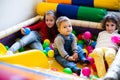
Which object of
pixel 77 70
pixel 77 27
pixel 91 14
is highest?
pixel 91 14

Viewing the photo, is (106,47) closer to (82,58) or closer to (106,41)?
(106,41)

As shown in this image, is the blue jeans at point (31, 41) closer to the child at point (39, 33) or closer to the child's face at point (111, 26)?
the child at point (39, 33)

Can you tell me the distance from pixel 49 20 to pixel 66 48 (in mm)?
370

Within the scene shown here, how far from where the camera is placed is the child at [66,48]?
5.21ft

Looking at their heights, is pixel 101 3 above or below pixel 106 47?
above

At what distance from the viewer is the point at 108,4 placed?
200 centimetres

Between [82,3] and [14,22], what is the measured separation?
0.67 meters

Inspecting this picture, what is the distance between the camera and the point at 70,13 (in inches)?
81.2

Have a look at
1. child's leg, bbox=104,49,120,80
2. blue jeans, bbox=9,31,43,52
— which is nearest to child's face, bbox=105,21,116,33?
blue jeans, bbox=9,31,43,52

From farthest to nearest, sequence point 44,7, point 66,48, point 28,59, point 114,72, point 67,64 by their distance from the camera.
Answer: point 44,7
point 66,48
point 67,64
point 28,59
point 114,72

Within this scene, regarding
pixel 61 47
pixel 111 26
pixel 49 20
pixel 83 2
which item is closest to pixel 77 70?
pixel 61 47

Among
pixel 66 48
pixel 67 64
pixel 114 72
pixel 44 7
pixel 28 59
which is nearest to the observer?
pixel 114 72

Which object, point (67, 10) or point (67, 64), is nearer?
point (67, 64)

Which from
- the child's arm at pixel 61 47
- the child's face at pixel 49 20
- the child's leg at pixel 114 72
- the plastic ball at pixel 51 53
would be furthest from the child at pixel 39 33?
the child's leg at pixel 114 72
